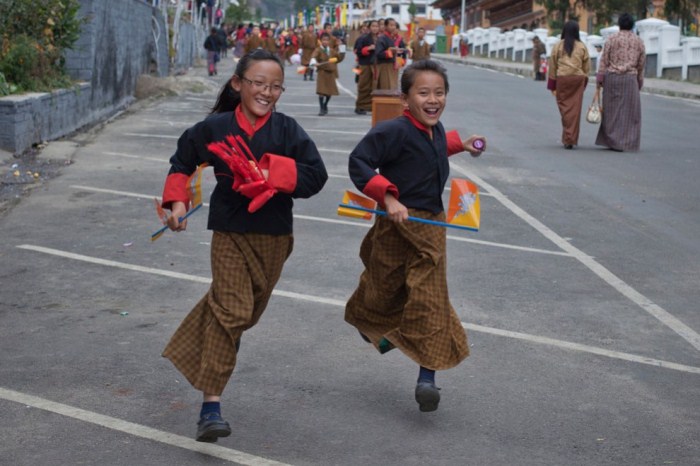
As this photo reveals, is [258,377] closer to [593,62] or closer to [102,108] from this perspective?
[102,108]

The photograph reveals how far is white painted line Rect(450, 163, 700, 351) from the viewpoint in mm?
6785

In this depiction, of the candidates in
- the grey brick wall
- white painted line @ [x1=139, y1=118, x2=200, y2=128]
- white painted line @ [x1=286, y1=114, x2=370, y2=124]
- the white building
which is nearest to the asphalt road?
the grey brick wall

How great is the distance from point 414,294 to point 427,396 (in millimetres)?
452

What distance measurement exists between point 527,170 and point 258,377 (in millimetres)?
8609

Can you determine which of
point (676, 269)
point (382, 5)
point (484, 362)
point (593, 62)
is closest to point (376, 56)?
point (676, 269)

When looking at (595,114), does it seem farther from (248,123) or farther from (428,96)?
(248,123)

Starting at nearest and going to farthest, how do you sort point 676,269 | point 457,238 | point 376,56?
point 676,269, point 457,238, point 376,56

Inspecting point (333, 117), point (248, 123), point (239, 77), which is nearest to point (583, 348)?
point (248, 123)

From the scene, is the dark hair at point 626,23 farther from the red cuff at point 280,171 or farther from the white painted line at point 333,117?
the red cuff at point 280,171

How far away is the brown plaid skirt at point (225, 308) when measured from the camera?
4.82m

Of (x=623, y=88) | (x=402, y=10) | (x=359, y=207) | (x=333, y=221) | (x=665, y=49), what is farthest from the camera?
(x=402, y=10)

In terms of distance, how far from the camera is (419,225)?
5359 mm

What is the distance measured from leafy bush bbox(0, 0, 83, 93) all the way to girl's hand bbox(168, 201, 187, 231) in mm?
10451

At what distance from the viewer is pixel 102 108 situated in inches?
804
